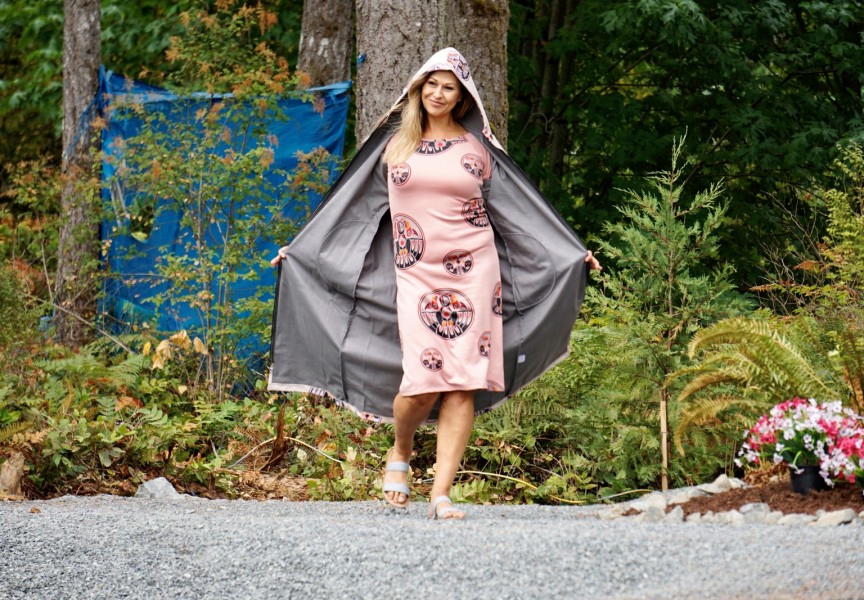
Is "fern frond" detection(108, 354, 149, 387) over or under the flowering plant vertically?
under

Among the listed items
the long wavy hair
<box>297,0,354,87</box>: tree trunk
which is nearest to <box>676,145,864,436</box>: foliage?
the long wavy hair

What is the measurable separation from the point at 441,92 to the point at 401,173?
1.40ft

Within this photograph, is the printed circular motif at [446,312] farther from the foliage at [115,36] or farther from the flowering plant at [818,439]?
the foliage at [115,36]

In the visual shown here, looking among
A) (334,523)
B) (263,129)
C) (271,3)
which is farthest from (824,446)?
(271,3)

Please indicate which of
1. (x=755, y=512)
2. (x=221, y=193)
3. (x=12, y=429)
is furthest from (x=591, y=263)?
(x=221, y=193)

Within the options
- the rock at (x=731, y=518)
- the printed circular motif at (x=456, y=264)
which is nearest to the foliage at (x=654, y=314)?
the printed circular motif at (x=456, y=264)

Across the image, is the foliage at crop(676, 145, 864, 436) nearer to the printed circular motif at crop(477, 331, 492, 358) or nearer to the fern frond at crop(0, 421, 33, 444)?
the printed circular motif at crop(477, 331, 492, 358)

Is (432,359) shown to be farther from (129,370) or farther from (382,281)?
(129,370)

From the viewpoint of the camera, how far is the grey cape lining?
18.4ft

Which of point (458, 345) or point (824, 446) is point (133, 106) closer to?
point (458, 345)

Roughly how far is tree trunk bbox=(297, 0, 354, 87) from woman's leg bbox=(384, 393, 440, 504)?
256 inches

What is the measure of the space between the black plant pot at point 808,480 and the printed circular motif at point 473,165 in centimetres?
196

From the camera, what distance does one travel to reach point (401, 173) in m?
5.38

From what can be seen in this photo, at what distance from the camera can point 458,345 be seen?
5.23 m
